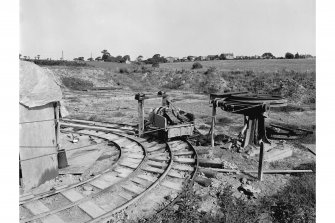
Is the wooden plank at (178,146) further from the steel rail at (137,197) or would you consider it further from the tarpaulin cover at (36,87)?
the tarpaulin cover at (36,87)

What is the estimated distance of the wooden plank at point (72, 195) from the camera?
27.6 ft

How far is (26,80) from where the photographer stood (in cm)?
896

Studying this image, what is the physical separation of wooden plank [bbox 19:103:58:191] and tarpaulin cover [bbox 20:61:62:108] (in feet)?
0.92

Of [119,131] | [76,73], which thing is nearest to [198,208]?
[119,131]

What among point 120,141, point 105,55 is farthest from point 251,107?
point 105,55

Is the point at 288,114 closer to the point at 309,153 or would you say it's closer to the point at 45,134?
the point at 309,153

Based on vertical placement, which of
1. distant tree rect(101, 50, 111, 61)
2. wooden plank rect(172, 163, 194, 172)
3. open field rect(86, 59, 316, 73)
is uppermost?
distant tree rect(101, 50, 111, 61)

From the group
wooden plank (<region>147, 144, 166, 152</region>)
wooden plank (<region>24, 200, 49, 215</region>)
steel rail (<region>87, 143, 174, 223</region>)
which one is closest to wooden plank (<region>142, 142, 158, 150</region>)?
wooden plank (<region>147, 144, 166, 152</region>)

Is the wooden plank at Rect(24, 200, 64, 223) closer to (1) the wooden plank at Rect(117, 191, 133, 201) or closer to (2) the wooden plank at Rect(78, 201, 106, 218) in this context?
(2) the wooden plank at Rect(78, 201, 106, 218)

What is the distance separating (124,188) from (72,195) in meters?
1.63

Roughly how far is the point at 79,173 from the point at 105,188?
5.42 ft

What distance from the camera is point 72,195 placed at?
863 centimetres

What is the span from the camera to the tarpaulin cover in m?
8.59

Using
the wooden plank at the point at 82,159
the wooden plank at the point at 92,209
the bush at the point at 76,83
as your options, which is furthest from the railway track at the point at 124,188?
the bush at the point at 76,83
